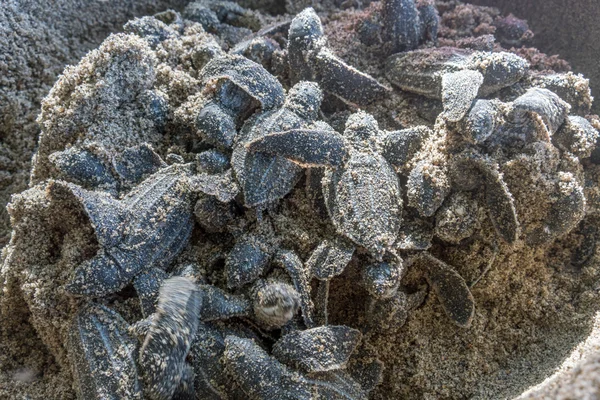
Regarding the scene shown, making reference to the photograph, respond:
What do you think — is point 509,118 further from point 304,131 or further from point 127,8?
point 127,8

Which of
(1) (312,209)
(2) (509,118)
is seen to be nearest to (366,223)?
(1) (312,209)

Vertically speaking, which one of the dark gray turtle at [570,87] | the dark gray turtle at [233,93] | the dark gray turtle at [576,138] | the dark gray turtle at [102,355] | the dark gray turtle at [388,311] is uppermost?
the dark gray turtle at [233,93]

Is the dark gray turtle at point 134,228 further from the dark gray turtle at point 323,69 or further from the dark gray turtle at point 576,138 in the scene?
the dark gray turtle at point 576,138

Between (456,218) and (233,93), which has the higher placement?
(233,93)

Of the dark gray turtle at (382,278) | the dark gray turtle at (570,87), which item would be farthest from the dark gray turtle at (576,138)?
the dark gray turtle at (382,278)

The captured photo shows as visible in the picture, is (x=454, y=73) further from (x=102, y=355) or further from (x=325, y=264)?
(x=102, y=355)

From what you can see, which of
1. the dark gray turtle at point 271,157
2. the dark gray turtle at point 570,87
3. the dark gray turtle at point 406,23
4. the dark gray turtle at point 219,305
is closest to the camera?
the dark gray turtle at point 219,305

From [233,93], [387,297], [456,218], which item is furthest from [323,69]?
[387,297]
